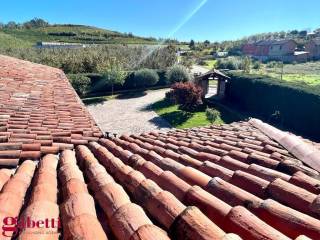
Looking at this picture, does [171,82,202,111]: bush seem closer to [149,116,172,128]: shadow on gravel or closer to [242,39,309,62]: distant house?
[149,116,172,128]: shadow on gravel

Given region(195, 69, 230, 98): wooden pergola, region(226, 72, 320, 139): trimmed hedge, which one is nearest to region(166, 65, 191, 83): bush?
region(195, 69, 230, 98): wooden pergola

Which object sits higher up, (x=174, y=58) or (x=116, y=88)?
(x=174, y=58)

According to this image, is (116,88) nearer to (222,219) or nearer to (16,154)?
(16,154)

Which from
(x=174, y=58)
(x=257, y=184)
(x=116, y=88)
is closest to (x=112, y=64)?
(x=116, y=88)

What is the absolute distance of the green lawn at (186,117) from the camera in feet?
72.2

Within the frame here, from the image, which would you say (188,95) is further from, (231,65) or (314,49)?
(314,49)

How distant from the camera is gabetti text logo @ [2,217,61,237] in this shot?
198 centimetres

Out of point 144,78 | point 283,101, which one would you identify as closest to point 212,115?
point 283,101

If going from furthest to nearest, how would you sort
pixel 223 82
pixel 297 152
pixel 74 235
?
pixel 223 82, pixel 297 152, pixel 74 235

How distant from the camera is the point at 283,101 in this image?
815 inches

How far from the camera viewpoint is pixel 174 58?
42781 millimetres

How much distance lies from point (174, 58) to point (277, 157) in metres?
39.8

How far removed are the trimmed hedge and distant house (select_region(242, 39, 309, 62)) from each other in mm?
52296

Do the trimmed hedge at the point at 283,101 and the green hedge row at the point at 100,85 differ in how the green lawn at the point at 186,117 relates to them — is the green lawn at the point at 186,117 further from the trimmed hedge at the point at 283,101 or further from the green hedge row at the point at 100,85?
the green hedge row at the point at 100,85
